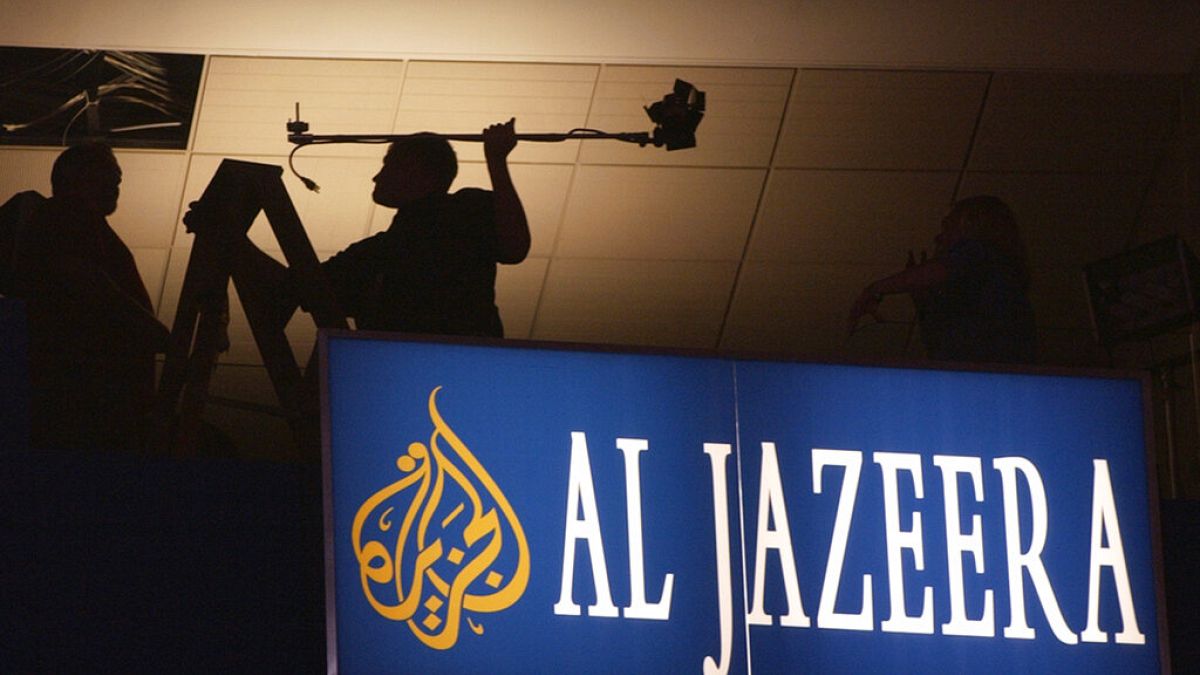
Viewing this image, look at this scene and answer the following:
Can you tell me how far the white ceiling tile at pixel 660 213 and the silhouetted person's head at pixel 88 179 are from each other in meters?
4.70

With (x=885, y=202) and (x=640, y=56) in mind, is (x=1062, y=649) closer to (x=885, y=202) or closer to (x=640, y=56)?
(x=640, y=56)

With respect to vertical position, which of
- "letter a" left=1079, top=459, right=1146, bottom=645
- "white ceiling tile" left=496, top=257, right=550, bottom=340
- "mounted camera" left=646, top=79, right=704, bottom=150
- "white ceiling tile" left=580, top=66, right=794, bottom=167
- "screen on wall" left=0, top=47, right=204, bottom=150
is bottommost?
"letter a" left=1079, top=459, right=1146, bottom=645

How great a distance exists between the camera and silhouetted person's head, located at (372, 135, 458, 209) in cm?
431

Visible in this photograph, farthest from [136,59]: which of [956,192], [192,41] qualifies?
[956,192]

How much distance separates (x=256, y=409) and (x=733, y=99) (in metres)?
4.42

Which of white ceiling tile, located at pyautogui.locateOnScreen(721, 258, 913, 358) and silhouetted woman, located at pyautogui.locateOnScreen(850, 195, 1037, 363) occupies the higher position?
white ceiling tile, located at pyautogui.locateOnScreen(721, 258, 913, 358)

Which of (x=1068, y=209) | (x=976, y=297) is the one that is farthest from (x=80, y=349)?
(x=1068, y=209)

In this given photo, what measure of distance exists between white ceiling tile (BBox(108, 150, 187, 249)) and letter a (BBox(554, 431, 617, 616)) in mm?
5571

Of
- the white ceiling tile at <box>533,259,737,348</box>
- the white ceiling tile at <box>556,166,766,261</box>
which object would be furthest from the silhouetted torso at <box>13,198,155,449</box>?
the white ceiling tile at <box>533,259,737,348</box>

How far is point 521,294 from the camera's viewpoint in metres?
9.47

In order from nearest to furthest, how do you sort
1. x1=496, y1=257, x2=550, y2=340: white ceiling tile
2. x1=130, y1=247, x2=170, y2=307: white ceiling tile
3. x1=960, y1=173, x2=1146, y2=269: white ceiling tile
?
x1=130, y1=247, x2=170, y2=307: white ceiling tile
x1=960, y1=173, x2=1146, y2=269: white ceiling tile
x1=496, y1=257, x2=550, y2=340: white ceiling tile

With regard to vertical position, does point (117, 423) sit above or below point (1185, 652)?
above

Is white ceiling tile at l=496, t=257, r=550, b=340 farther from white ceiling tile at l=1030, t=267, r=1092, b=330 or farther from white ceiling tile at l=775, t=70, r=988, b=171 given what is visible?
white ceiling tile at l=1030, t=267, r=1092, b=330

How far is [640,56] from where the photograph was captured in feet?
25.6
